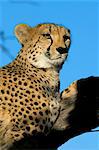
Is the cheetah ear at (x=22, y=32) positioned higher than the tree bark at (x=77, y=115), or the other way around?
the cheetah ear at (x=22, y=32)

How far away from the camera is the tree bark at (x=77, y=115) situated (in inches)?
234

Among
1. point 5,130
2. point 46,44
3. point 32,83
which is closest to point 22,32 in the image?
point 46,44

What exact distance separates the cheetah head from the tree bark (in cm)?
33

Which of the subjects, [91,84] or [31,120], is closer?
[31,120]

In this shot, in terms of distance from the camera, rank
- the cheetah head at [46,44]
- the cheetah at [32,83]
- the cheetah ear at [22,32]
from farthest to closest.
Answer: the cheetah ear at [22,32]
the cheetah head at [46,44]
the cheetah at [32,83]

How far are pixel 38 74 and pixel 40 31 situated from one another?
0.39 meters

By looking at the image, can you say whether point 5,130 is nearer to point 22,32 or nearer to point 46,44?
point 46,44

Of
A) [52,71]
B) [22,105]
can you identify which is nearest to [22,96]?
[22,105]

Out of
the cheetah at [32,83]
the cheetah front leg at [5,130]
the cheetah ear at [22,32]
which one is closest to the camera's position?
the cheetah front leg at [5,130]

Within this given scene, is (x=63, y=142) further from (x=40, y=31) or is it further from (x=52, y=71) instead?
(x=40, y=31)

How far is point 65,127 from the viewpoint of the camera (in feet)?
19.6

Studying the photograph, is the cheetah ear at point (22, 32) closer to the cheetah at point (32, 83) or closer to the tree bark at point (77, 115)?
the cheetah at point (32, 83)

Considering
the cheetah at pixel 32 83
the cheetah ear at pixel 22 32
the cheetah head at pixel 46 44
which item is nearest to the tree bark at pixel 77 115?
the cheetah at pixel 32 83

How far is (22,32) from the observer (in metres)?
6.19
